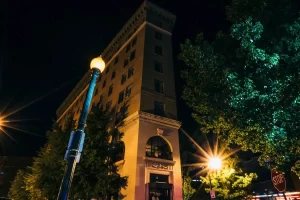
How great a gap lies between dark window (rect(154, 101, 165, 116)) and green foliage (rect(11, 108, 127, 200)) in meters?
4.76

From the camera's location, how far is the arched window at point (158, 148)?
69.5 ft

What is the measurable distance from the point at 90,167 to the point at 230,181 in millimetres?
12518

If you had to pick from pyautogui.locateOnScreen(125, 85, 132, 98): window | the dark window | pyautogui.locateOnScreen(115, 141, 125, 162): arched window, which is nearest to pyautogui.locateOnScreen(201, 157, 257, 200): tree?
the dark window

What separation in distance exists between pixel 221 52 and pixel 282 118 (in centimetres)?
→ 567

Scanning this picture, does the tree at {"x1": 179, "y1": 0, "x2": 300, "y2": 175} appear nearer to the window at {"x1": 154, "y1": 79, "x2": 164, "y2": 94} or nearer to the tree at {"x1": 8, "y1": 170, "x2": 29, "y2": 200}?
the window at {"x1": 154, "y1": 79, "x2": 164, "y2": 94}

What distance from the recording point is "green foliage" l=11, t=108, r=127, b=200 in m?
18.8

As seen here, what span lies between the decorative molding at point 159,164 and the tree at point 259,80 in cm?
870

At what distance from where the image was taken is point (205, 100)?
13.7 m

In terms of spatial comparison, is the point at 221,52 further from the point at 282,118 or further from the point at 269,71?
the point at 282,118

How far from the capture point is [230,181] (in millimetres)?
18094

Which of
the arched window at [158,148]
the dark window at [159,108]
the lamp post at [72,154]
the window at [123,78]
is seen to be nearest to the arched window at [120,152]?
the arched window at [158,148]

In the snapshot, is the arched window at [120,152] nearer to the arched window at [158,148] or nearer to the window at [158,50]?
the arched window at [158,148]

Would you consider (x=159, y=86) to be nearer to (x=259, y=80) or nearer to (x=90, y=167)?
(x=90, y=167)

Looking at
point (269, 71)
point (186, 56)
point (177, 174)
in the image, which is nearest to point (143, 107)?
point (177, 174)
